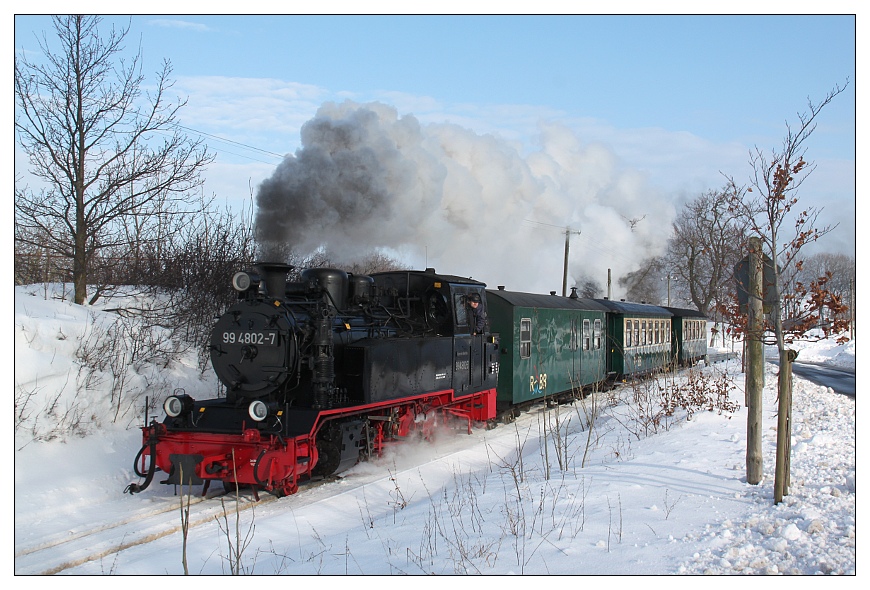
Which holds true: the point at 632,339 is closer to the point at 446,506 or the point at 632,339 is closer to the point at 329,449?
the point at 329,449

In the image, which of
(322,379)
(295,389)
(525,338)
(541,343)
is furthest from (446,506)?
(541,343)

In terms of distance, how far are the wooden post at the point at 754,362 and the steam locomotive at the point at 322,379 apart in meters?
3.94

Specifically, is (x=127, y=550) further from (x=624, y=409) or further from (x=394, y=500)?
(x=624, y=409)

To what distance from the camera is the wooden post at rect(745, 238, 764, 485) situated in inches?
221

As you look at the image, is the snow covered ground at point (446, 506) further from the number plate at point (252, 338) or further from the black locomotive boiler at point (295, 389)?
the number plate at point (252, 338)

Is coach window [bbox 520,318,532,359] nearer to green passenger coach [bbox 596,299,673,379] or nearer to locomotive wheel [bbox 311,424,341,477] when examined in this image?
green passenger coach [bbox 596,299,673,379]

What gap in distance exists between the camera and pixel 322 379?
713 centimetres

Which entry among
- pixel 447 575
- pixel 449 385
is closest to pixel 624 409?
pixel 449 385

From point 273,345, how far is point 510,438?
16.3 feet

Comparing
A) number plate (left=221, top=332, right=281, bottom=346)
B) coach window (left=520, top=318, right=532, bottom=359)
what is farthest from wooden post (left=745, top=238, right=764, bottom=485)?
coach window (left=520, top=318, right=532, bottom=359)

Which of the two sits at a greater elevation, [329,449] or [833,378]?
[329,449]

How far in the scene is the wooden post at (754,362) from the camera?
221 inches

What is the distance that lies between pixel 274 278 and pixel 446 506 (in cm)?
320

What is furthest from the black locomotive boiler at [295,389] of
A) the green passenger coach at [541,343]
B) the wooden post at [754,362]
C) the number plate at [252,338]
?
the wooden post at [754,362]
